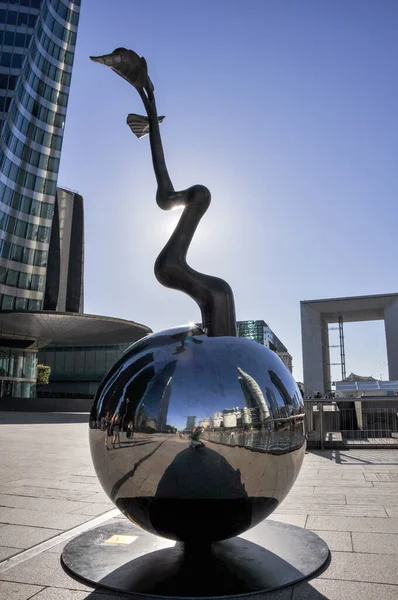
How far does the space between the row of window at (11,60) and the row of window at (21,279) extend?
2395 centimetres

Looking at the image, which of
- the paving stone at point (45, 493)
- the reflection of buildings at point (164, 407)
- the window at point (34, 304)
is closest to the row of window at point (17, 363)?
the window at point (34, 304)

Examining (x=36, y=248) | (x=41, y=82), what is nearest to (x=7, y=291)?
(x=36, y=248)

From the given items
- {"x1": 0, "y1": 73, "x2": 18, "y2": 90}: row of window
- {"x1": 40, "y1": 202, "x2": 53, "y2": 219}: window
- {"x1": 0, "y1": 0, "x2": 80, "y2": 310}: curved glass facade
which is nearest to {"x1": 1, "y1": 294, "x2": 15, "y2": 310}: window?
{"x1": 0, "y1": 0, "x2": 80, "y2": 310}: curved glass facade

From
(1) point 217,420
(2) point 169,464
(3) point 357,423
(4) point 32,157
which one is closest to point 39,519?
(2) point 169,464

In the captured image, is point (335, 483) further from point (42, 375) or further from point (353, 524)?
point (42, 375)

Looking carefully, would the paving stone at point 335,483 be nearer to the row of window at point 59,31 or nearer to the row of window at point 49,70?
the row of window at point 49,70

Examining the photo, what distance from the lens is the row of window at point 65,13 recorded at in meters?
54.4

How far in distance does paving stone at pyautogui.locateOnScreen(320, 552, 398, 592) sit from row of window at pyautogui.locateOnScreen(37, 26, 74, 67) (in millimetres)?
59729

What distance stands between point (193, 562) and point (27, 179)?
52203mm

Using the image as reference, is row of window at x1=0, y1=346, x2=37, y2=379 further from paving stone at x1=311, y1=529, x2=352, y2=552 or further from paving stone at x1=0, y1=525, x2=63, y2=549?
paving stone at x1=311, y1=529, x2=352, y2=552

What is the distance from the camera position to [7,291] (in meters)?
48.0

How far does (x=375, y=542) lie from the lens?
4.35m

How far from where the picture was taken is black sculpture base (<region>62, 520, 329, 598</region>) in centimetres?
332

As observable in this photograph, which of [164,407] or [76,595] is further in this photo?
[164,407]
